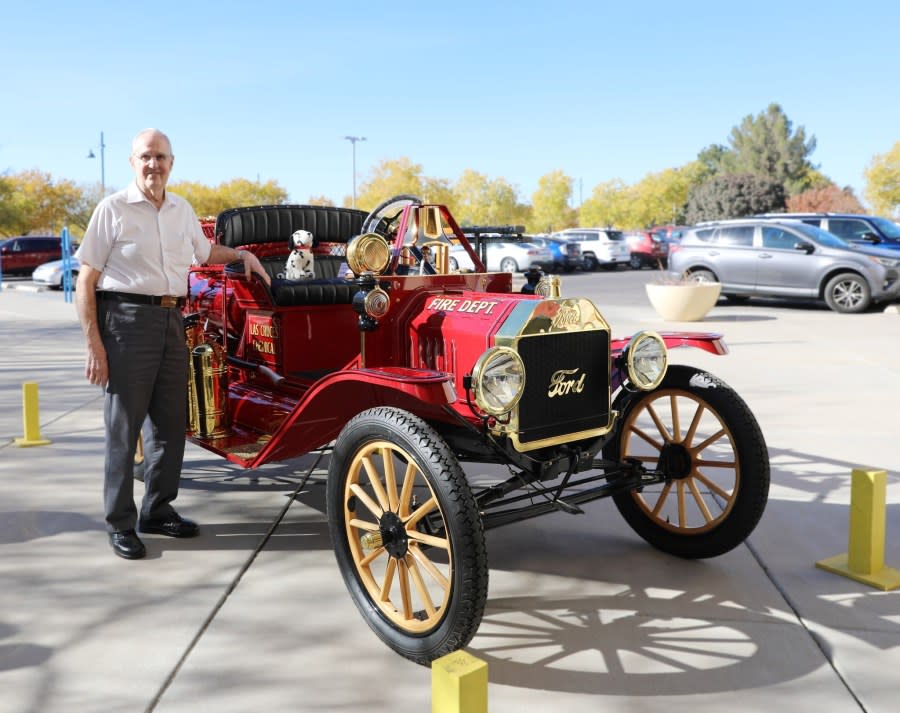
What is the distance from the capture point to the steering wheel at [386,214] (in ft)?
13.1

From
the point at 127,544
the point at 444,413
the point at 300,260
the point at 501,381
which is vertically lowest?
the point at 127,544

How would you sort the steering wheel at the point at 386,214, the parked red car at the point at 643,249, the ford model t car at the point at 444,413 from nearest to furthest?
the ford model t car at the point at 444,413, the steering wheel at the point at 386,214, the parked red car at the point at 643,249

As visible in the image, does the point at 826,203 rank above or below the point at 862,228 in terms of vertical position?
above

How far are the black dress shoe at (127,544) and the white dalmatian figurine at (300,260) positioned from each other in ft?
6.06

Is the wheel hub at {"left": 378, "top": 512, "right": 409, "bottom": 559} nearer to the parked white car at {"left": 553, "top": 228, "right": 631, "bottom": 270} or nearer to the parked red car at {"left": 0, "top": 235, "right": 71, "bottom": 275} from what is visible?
the parked white car at {"left": 553, "top": 228, "right": 631, "bottom": 270}

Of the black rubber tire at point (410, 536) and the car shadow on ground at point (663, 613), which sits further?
the car shadow on ground at point (663, 613)

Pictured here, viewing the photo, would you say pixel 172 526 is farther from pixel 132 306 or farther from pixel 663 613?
pixel 663 613

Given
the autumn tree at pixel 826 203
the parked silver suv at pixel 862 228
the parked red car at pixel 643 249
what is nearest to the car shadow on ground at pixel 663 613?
the parked silver suv at pixel 862 228

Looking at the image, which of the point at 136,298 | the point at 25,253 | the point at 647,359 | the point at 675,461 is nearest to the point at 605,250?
the point at 25,253

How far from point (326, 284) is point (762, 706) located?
3.10 meters

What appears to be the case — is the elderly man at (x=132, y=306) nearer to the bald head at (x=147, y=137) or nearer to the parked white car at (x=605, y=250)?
the bald head at (x=147, y=137)

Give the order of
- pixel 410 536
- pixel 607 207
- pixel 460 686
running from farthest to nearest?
1. pixel 607 207
2. pixel 410 536
3. pixel 460 686

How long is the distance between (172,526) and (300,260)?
1.80 metres

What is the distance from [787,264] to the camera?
567 inches
